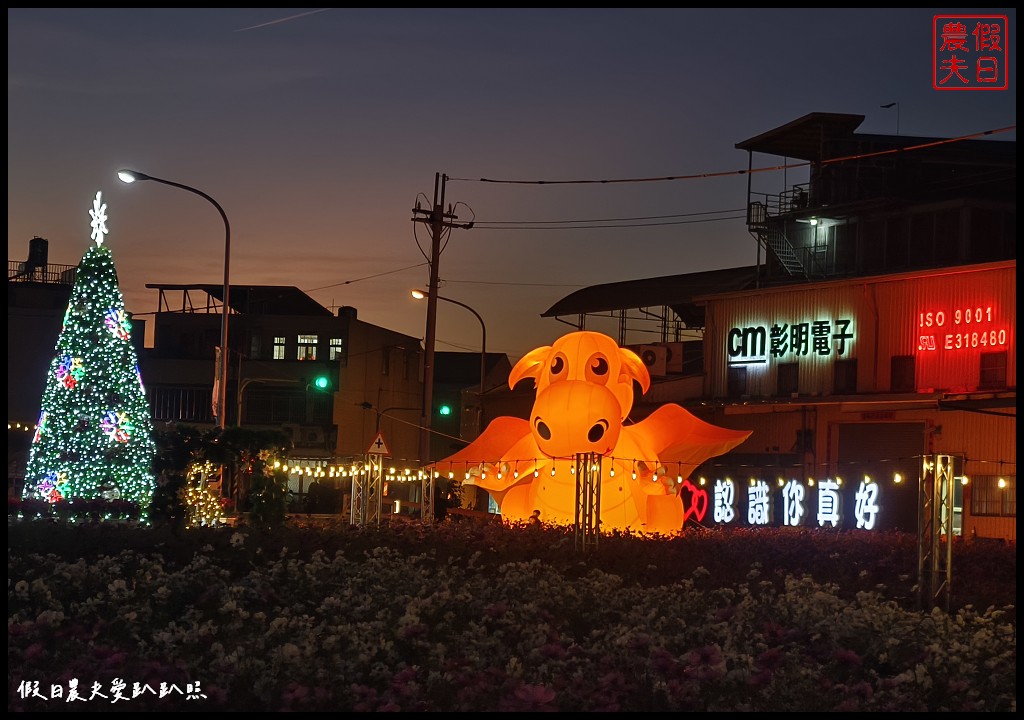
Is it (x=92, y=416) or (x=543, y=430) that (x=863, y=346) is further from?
(x=92, y=416)

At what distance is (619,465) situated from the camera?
2325cm

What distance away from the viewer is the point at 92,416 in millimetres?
26812

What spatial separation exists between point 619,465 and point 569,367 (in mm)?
1915

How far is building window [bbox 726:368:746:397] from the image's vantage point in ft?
120

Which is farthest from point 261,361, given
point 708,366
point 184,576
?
point 184,576

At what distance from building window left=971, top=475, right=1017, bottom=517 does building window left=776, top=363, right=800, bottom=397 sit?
584 centimetres

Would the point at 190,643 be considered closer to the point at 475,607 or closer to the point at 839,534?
the point at 475,607

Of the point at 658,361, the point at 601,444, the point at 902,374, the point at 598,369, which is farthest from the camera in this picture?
the point at 658,361

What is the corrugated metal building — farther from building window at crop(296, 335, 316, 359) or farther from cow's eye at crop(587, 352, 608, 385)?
building window at crop(296, 335, 316, 359)

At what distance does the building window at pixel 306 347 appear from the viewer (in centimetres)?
6197

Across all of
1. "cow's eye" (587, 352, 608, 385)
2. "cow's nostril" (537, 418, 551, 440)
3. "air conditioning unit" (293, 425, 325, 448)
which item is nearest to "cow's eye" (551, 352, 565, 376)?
"cow's eye" (587, 352, 608, 385)

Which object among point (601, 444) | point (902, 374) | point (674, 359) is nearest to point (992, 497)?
point (902, 374)

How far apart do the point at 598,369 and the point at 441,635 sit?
39.4 ft

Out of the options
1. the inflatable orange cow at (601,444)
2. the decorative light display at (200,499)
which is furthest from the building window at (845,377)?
the decorative light display at (200,499)
